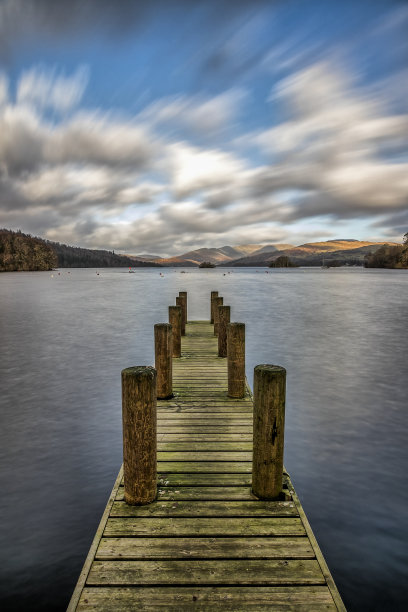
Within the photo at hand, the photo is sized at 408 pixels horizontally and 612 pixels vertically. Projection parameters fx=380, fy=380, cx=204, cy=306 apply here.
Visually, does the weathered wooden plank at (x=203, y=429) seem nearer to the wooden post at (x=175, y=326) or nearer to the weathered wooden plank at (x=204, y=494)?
the weathered wooden plank at (x=204, y=494)

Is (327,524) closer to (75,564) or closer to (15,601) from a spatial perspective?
(75,564)

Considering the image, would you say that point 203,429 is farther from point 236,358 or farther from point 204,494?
point 204,494

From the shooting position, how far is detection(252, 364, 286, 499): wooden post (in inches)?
161

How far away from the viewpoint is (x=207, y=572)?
325 centimetres

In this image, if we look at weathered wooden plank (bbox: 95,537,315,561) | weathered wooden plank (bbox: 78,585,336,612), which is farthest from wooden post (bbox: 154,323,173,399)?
weathered wooden plank (bbox: 78,585,336,612)

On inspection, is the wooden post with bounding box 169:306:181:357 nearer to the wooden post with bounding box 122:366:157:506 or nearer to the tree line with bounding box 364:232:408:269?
the wooden post with bounding box 122:366:157:506

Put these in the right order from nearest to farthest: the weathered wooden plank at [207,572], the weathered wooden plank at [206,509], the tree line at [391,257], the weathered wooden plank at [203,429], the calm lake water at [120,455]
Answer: the weathered wooden plank at [207,572], the weathered wooden plank at [206,509], the calm lake water at [120,455], the weathered wooden plank at [203,429], the tree line at [391,257]

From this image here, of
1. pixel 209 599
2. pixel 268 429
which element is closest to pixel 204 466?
pixel 268 429

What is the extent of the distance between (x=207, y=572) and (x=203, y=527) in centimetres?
56

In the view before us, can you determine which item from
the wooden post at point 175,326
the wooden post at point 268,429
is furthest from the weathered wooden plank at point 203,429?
the wooden post at point 175,326

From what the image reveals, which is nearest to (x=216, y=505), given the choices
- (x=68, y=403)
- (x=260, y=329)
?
(x=68, y=403)

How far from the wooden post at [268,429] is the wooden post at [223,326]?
22.1ft

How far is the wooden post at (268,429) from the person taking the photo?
13.4ft

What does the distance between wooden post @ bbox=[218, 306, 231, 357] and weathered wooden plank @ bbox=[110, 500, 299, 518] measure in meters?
6.90
